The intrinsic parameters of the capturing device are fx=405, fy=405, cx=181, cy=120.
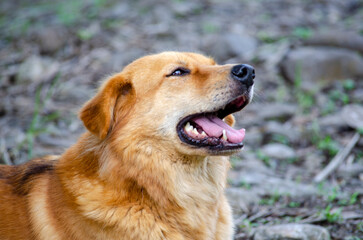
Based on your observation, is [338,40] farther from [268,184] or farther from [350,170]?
[268,184]

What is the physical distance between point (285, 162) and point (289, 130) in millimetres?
883

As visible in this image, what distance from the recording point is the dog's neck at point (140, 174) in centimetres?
314

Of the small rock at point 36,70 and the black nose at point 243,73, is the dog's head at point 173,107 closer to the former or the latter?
the black nose at point 243,73

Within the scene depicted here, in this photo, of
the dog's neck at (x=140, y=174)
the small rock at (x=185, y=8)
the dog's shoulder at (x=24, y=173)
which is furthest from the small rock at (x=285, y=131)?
the small rock at (x=185, y=8)

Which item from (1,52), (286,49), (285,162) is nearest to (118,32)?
(1,52)

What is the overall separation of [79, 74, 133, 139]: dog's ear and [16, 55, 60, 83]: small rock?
535 cm

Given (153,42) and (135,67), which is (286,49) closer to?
(153,42)

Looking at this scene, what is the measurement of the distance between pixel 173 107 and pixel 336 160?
10.4 feet

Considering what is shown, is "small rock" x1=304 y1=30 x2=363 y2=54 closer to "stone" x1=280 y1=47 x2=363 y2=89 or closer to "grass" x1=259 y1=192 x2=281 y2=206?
"stone" x1=280 y1=47 x2=363 y2=89

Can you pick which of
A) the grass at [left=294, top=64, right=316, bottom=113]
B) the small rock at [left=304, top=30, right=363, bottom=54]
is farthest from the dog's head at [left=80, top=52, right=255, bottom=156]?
the small rock at [left=304, top=30, right=363, bottom=54]

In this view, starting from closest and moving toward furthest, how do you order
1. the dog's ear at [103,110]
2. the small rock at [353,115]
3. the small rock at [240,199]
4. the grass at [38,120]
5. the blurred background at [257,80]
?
the dog's ear at [103,110], the small rock at [240,199], the blurred background at [257,80], the grass at [38,120], the small rock at [353,115]

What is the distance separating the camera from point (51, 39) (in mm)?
9484

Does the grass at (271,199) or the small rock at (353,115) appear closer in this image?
the grass at (271,199)

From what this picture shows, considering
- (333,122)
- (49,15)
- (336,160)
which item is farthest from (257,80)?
(49,15)
